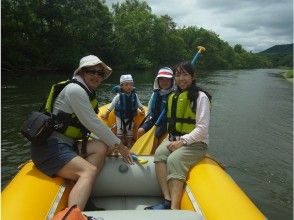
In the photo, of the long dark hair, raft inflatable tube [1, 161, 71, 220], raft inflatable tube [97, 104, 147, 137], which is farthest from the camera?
raft inflatable tube [97, 104, 147, 137]

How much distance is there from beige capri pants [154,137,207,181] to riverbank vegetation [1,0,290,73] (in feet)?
61.7

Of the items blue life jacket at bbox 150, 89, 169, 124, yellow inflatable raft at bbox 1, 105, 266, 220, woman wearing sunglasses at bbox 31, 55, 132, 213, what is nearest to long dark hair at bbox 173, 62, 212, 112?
yellow inflatable raft at bbox 1, 105, 266, 220

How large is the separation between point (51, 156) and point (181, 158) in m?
1.02

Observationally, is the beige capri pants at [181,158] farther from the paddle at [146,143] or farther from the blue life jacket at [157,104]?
the blue life jacket at [157,104]

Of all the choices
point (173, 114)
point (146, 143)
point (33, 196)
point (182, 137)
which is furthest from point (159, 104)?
point (33, 196)

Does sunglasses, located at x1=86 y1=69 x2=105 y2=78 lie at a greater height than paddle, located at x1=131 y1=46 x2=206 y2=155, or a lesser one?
greater

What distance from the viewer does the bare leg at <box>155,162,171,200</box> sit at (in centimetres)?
300

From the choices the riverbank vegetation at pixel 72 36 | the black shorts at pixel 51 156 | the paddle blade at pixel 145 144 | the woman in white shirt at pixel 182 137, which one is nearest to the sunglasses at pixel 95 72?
the black shorts at pixel 51 156

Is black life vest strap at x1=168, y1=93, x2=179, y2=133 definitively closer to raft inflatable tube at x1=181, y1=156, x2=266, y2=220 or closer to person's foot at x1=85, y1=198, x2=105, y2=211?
raft inflatable tube at x1=181, y1=156, x2=266, y2=220

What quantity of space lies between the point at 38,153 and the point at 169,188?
41.8 inches

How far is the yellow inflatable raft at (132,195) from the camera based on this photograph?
2334 millimetres

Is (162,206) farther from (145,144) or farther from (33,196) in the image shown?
(145,144)

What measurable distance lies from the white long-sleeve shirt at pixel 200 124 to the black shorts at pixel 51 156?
943mm

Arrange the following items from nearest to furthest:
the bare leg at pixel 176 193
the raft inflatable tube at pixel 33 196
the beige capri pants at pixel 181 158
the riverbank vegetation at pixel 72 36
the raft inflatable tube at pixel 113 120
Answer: the raft inflatable tube at pixel 33 196 → the bare leg at pixel 176 193 → the beige capri pants at pixel 181 158 → the raft inflatable tube at pixel 113 120 → the riverbank vegetation at pixel 72 36
